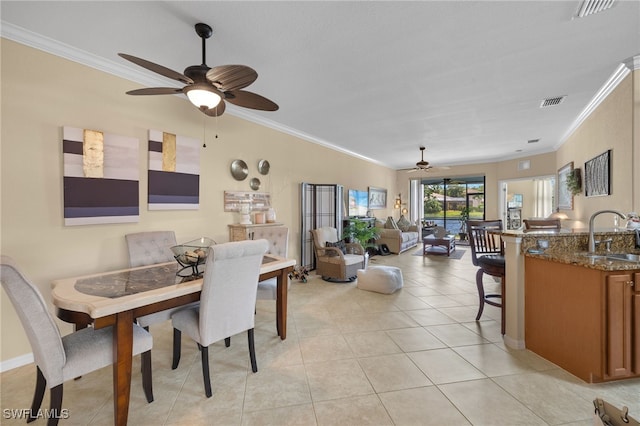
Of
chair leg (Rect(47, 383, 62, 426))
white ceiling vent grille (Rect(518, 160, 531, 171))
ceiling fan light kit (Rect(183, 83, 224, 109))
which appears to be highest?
white ceiling vent grille (Rect(518, 160, 531, 171))

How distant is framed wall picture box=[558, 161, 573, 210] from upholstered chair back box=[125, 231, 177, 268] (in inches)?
270

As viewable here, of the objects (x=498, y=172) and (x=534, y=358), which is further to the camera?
(x=498, y=172)

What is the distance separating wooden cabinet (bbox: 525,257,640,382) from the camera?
1.86m

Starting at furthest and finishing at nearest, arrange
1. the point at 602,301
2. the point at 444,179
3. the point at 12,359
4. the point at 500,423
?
the point at 444,179
the point at 12,359
the point at 602,301
the point at 500,423

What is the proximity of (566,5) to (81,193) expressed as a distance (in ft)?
14.2

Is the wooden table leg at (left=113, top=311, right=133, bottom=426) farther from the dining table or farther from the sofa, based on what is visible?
the sofa

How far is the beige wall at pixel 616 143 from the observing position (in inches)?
108

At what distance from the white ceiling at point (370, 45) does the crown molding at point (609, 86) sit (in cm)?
8

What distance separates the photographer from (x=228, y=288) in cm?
190

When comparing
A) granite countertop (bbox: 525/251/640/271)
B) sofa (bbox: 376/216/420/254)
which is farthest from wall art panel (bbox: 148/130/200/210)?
sofa (bbox: 376/216/420/254)

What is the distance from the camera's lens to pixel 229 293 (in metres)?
1.92

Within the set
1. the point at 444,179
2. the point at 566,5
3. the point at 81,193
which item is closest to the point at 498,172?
the point at 444,179

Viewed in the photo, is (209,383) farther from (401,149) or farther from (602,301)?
(401,149)

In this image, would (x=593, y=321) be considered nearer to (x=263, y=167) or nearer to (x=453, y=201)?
(x=263, y=167)
